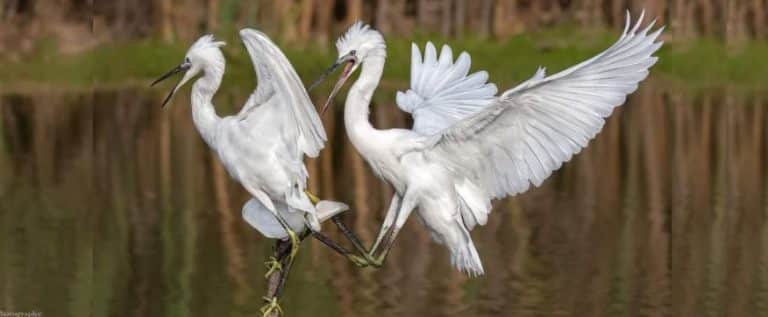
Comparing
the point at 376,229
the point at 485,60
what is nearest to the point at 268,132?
the point at 376,229

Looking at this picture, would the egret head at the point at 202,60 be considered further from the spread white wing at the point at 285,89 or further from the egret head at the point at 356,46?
the egret head at the point at 356,46

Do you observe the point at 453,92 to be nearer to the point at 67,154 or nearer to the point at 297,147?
the point at 297,147

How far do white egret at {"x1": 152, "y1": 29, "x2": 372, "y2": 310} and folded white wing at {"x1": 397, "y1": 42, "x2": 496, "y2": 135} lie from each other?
0.65 metres

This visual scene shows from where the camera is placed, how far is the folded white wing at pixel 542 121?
18.0 feet

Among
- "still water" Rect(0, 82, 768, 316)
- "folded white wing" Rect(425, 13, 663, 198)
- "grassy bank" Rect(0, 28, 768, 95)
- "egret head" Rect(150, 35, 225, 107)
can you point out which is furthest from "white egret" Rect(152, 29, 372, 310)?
"grassy bank" Rect(0, 28, 768, 95)

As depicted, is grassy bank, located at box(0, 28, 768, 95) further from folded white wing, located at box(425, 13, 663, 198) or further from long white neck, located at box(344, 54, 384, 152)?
long white neck, located at box(344, 54, 384, 152)

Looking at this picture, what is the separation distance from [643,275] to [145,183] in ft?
12.0

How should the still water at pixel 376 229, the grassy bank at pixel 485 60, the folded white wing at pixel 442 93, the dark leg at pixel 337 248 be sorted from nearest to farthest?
the dark leg at pixel 337 248 < the folded white wing at pixel 442 93 < the still water at pixel 376 229 < the grassy bank at pixel 485 60

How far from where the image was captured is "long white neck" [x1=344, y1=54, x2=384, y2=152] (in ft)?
18.8

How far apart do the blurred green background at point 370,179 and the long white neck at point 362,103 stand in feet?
6.14

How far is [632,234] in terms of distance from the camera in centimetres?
957

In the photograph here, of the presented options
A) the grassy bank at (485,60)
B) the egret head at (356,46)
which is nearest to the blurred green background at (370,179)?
the grassy bank at (485,60)

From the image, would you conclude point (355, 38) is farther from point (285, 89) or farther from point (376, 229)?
point (376, 229)

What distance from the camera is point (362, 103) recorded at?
575 cm
